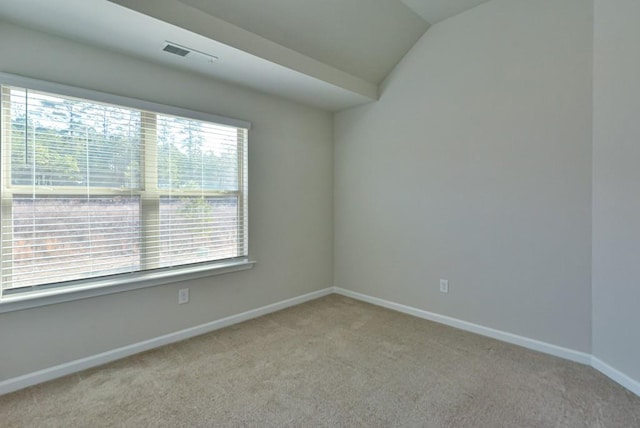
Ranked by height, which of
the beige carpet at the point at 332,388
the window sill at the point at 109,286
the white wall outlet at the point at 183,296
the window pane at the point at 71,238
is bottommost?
the beige carpet at the point at 332,388

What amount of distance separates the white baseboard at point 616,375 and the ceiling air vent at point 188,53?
3.58m

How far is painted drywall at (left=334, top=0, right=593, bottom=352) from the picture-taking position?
2.37m

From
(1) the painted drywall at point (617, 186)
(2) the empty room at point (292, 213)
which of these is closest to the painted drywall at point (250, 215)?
(2) the empty room at point (292, 213)

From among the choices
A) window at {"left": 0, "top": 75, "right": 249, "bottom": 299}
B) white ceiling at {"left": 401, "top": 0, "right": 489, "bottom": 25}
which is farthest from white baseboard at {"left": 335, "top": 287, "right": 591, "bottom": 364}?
white ceiling at {"left": 401, "top": 0, "right": 489, "bottom": 25}

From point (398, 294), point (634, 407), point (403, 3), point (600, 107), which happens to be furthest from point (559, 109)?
A: point (398, 294)

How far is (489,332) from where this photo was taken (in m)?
2.81

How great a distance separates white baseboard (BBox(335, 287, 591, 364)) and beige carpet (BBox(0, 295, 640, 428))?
78 mm

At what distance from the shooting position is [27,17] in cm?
193

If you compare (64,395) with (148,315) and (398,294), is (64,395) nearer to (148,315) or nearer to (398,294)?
(148,315)

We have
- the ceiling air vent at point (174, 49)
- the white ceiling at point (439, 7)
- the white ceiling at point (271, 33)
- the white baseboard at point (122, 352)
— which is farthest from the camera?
the white ceiling at point (439, 7)

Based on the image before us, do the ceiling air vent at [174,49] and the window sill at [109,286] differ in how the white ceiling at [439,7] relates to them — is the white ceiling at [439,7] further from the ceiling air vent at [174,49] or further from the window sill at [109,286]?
the window sill at [109,286]

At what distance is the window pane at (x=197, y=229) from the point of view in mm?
2694

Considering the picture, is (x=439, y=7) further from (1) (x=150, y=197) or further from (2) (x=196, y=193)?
(1) (x=150, y=197)

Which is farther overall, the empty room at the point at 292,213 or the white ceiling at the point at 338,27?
the white ceiling at the point at 338,27
